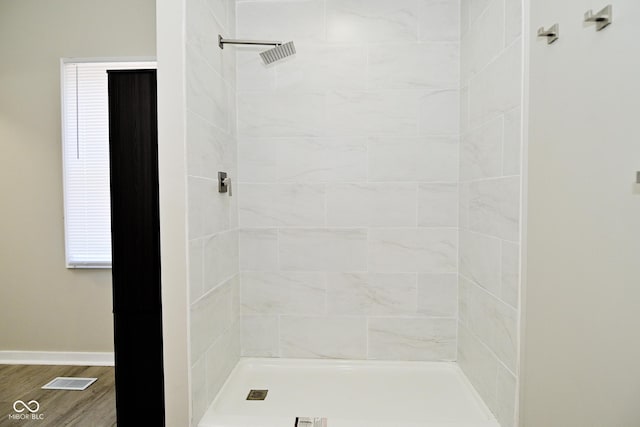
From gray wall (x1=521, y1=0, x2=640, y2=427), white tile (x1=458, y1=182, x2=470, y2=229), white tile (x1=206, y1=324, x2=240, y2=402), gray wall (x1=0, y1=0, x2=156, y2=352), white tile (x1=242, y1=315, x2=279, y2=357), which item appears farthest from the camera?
gray wall (x1=0, y1=0, x2=156, y2=352)

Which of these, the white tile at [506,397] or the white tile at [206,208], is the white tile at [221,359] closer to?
the white tile at [206,208]

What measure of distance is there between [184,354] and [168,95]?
94cm

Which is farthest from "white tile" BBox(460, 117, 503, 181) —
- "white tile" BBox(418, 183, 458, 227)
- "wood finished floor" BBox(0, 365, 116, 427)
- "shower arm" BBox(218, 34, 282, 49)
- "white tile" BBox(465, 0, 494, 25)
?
"wood finished floor" BBox(0, 365, 116, 427)

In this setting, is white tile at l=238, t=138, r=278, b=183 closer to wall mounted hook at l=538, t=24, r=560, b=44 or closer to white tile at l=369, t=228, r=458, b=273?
white tile at l=369, t=228, r=458, b=273

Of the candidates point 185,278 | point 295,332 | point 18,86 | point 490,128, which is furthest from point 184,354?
point 18,86

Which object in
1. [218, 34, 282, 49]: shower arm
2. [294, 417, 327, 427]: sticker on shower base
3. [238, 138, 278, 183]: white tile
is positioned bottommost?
[294, 417, 327, 427]: sticker on shower base

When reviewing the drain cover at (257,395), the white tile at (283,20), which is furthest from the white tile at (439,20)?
the drain cover at (257,395)

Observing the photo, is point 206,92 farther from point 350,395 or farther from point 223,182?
point 350,395

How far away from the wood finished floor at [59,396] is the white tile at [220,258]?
50.1 inches

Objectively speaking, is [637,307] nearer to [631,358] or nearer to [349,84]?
[631,358]

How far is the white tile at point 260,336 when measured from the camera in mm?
2289

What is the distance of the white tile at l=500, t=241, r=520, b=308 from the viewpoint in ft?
4.81

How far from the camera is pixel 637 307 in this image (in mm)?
911

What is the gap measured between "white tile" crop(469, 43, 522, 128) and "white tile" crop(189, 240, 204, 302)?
1.29 metres
